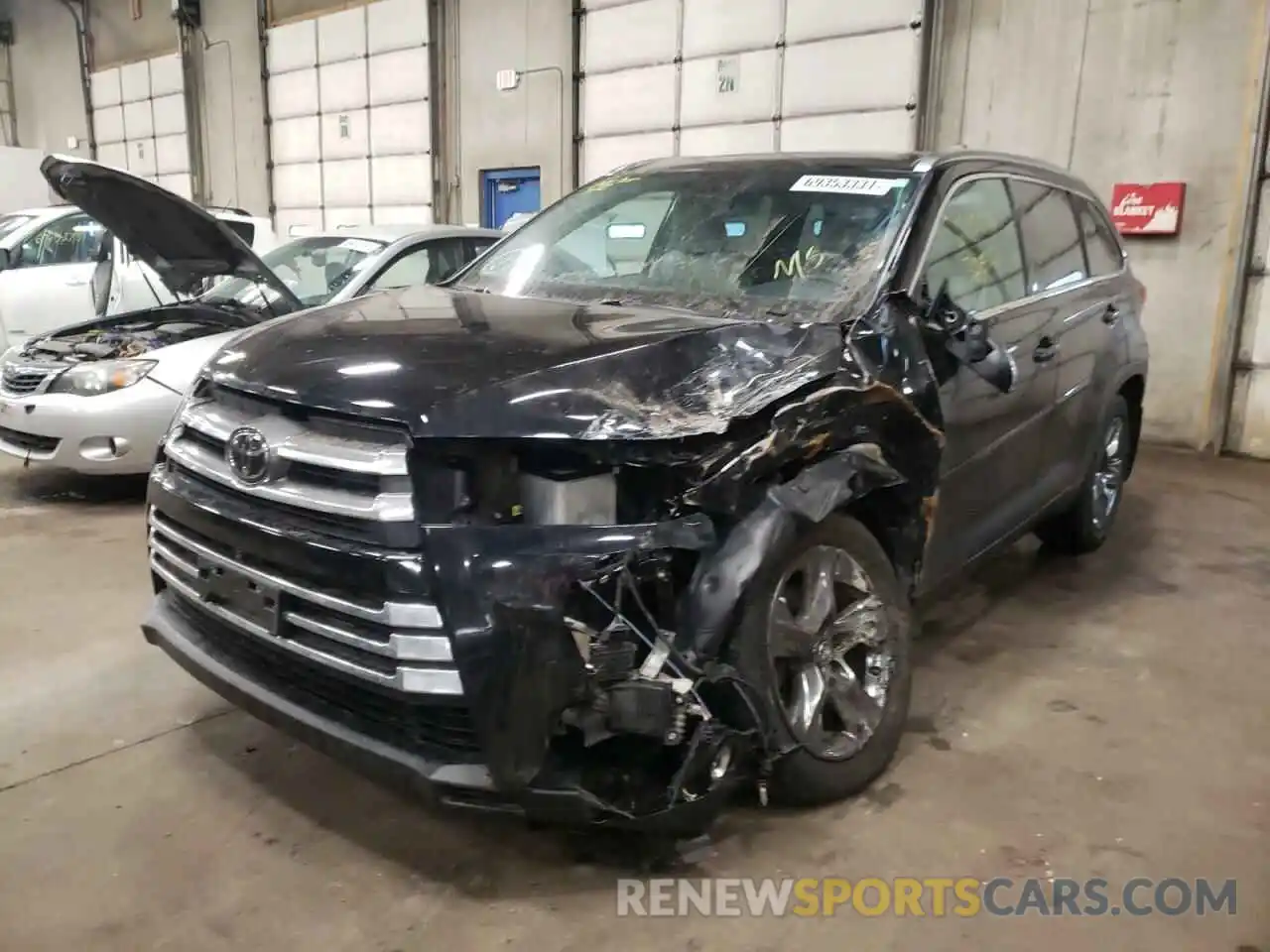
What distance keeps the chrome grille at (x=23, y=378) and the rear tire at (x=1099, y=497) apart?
4.70 meters

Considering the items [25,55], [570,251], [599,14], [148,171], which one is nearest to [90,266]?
[599,14]

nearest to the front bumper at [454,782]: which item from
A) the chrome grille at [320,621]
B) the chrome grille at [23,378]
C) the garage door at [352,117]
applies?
the chrome grille at [320,621]

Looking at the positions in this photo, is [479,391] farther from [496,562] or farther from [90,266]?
[90,266]

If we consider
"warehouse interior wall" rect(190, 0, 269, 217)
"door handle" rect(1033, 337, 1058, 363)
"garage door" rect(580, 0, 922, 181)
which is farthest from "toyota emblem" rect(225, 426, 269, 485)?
"warehouse interior wall" rect(190, 0, 269, 217)

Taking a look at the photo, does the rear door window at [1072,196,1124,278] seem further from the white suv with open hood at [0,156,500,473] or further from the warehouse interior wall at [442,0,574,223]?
the warehouse interior wall at [442,0,574,223]

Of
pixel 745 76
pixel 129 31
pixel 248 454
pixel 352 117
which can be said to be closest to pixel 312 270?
pixel 248 454

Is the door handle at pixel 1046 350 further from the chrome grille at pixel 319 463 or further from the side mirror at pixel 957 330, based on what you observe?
the chrome grille at pixel 319 463

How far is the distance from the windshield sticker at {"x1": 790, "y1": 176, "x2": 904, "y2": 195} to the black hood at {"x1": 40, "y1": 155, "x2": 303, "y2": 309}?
2.71m

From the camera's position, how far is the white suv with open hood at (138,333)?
4.44 meters

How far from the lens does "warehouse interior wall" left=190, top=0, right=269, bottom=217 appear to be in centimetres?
1334

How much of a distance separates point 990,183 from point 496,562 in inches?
88.6

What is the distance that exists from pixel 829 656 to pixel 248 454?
138 cm

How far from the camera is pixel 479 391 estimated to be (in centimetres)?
188

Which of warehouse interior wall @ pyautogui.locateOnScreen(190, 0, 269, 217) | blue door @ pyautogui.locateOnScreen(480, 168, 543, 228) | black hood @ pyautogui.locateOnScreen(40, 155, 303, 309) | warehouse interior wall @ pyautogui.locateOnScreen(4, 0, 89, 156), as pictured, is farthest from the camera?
warehouse interior wall @ pyautogui.locateOnScreen(4, 0, 89, 156)
